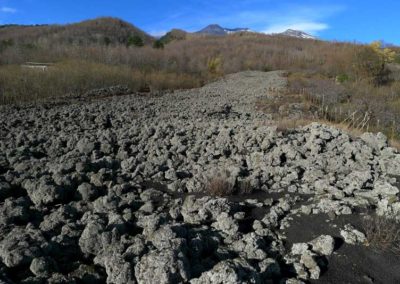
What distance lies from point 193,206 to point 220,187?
0.65m

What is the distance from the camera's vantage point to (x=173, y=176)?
4824 mm

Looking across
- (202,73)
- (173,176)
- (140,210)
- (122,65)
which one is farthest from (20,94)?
(202,73)

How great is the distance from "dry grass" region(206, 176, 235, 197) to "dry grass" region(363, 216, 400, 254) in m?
1.40

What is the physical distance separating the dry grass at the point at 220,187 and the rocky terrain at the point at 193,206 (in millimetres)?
48

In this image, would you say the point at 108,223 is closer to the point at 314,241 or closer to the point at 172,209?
the point at 172,209

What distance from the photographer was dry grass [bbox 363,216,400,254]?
3.41 meters

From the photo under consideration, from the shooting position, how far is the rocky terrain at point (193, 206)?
2.73 m

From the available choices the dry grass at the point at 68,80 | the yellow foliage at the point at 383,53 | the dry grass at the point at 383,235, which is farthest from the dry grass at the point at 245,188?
the yellow foliage at the point at 383,53

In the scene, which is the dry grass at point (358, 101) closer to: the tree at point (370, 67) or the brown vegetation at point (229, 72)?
the brown vegetation at point (229, 72)

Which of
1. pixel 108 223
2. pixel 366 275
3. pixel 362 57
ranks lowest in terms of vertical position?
pixel 366 275

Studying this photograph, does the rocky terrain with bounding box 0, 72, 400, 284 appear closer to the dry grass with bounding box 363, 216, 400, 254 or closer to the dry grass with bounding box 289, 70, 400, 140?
the dry grass with bounding box 363, 216, 400, 254

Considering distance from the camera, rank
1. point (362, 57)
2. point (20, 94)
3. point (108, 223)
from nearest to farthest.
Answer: point (108, 223) → point (20, 94) → point (362, 57)

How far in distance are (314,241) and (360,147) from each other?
280 centimetres

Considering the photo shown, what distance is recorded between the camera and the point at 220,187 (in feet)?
14.4
